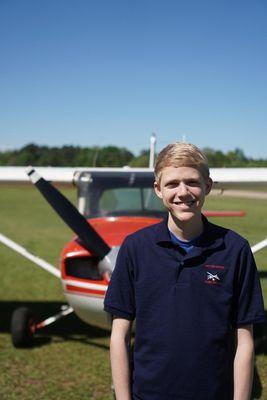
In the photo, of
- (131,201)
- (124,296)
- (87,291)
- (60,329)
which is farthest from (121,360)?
(60,329)

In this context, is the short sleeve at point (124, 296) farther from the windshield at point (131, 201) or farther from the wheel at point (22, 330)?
the wheel at point (22, 330)

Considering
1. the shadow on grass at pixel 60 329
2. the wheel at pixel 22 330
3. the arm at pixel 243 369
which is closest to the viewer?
the arm at pixel 243 369

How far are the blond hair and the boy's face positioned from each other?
0.6 inches

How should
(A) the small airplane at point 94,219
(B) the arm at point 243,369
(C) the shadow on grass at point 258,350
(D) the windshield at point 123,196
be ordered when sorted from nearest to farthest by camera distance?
(B) the arm at point 243,369
(C) the shadow on grass at point 258,350
(A) the small airplane at point 94,219
(D) the windshield at point 123,196

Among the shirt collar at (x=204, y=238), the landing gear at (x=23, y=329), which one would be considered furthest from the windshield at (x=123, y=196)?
the shirt collar at (x=204, y=238)

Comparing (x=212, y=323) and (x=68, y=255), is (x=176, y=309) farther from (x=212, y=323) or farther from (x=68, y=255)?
(x=68, y=255)

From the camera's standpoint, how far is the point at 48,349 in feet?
14.0

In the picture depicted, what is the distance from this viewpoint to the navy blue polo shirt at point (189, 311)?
1.42 metres

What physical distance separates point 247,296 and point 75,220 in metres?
2.31

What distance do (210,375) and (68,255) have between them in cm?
247

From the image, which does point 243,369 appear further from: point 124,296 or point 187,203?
point 187,203

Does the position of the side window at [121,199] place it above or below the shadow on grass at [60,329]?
above

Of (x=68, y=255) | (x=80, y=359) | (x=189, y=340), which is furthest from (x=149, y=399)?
(x=80, y=359)

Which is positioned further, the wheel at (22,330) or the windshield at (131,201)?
the windshield at (131,201)
